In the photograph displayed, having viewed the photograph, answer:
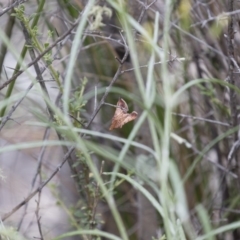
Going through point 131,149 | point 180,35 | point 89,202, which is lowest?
point 131,149

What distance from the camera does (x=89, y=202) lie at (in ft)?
4.26

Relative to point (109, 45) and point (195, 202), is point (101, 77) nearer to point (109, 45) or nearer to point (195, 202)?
point (109, 45)

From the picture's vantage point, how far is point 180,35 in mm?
1745

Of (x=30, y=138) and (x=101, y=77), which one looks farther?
(x=30, y=138)

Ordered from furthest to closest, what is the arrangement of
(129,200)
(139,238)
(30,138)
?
(30,138)
(129,200)
(139,238)

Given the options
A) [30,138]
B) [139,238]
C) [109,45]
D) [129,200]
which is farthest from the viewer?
[30,138]

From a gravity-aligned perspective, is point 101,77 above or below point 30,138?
above

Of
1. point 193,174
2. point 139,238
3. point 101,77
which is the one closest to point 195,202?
point 193,174

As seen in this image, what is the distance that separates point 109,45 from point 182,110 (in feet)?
1.15

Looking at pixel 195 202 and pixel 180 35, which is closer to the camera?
pixel 180 35

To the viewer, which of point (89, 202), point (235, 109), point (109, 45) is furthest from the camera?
point (109, 45)

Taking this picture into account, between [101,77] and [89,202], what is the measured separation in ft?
2.22

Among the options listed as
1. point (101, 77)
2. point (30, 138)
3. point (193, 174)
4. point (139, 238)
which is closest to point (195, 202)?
point (193, 174)

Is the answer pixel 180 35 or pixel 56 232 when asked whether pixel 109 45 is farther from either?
pixel 56 232
